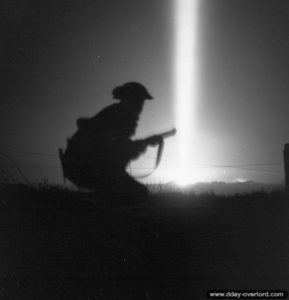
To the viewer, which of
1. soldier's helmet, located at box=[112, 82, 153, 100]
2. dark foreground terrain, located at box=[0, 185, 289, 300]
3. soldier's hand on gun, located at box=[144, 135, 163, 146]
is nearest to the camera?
dark foreground terrain, located at box=[0, 185, 289, 300]

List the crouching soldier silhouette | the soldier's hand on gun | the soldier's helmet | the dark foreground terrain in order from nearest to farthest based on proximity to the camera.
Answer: the dark foreground terrain → the crouching soldier silhouette → the soldier's helmet → the soldier's hand on gun

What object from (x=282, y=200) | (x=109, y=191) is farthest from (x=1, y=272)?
(x=282, y=200)

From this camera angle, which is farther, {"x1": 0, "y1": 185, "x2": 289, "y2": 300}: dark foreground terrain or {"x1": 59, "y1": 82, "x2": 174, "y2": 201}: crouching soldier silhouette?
{"x1": 59, "y1": 82, "x2": 174, "y2": 201}: crouching soldier silhouette

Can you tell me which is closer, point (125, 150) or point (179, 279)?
A: point (179, 279)

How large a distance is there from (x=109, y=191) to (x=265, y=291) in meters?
2.48

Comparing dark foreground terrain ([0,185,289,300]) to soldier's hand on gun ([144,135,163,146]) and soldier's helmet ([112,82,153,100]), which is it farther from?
soldier's helmet ([112,82,153,100])

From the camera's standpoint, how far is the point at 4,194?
627 centimetres

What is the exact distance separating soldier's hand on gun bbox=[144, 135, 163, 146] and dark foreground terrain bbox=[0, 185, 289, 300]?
1188 mm

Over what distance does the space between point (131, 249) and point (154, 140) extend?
2254mm

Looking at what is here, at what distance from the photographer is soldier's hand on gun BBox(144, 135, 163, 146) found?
6.03 meters

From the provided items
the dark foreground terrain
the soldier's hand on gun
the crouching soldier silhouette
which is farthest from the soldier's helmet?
the dark foreground terrain

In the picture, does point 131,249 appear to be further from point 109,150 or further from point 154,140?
point 154,140

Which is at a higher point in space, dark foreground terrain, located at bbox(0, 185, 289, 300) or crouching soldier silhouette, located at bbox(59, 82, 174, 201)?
crouching soldier silhouette, located at bbox(59, 82, 174, 201)

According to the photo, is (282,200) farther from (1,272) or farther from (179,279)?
(1,272)
